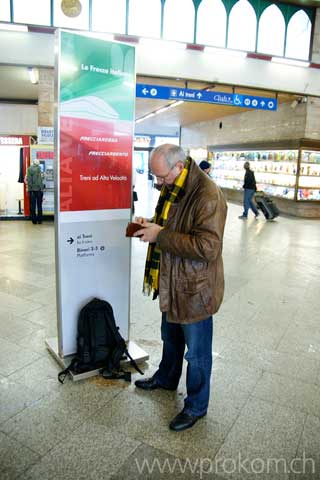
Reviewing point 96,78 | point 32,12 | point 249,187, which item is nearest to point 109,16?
point 32,12

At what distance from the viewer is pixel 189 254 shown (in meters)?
2.04

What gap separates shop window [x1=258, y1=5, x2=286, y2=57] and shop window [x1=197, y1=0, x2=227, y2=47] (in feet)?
3.78

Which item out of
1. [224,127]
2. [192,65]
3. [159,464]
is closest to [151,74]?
[192,65]

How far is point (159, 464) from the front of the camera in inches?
79.5

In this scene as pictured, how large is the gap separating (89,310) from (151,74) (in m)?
8.71

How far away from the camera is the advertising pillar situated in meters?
2.49

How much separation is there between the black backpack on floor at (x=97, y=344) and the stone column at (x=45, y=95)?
7983 mm

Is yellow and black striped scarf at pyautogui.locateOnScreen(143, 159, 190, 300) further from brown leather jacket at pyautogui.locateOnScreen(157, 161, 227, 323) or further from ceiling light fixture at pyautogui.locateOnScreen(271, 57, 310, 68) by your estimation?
ceiling light fixture at pyautogui.locateOnScreen(271, 57, 310, 68)

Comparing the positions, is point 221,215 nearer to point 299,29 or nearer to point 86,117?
point 86,117

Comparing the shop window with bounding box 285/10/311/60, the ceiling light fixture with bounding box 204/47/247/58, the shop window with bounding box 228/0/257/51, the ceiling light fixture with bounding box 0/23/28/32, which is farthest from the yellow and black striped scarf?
the shop window with bounding box 285/10/311/60

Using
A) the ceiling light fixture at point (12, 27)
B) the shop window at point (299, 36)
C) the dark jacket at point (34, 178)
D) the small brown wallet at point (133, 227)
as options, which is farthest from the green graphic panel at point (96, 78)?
the shop window at point (299, 36)

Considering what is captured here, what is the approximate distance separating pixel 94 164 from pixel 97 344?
1.27 metres

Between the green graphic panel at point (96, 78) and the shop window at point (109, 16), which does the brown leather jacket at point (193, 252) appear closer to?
the green graphic panel at point (96, 78)

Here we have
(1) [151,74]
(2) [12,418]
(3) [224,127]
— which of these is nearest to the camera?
(2) [12,418]
